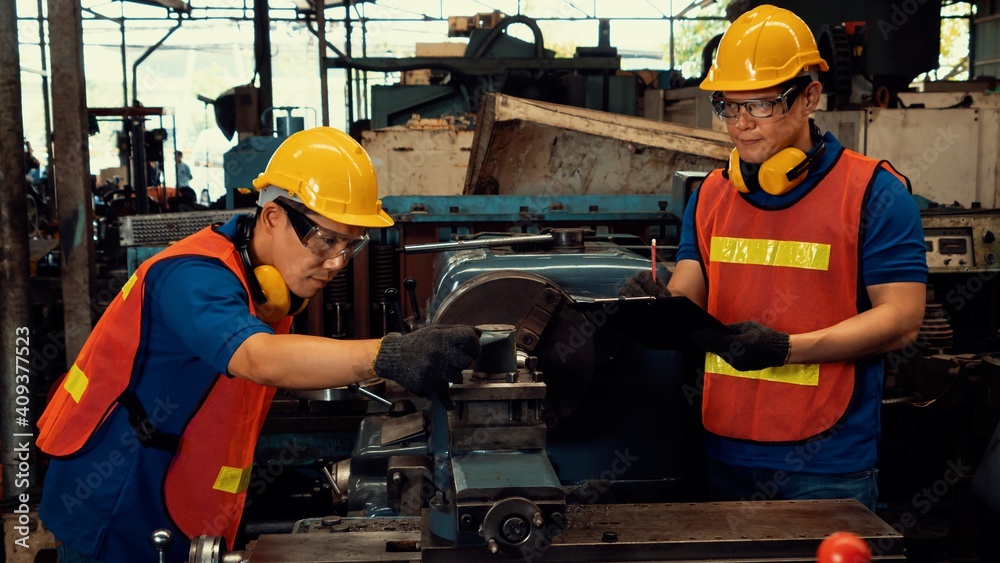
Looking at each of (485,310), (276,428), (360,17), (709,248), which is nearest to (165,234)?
(276,428)

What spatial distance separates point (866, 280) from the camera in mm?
1481

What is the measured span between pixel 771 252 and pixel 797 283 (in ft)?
0.23

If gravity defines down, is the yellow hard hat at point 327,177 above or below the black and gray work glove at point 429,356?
above

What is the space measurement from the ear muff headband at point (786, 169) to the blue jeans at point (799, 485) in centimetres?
49

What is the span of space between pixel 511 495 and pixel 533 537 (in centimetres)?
5

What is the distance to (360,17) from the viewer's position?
10.6 metres

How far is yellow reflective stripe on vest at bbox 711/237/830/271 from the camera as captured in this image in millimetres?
1504

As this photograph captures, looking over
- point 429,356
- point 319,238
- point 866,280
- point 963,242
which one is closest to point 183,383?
point 319,238

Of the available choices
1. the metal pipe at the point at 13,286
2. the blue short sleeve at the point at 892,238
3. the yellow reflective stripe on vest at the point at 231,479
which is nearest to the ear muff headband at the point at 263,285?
the yellow reflective stripe on vest at the point at 231,479

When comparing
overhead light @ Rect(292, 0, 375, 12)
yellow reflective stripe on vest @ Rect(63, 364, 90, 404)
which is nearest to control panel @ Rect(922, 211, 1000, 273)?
yellow reflective stripe on vest @ Rect(63, 364, 90, 404)

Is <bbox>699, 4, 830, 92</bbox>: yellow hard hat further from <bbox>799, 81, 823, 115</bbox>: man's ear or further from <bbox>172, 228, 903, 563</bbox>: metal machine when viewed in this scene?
<bbox>172, 228, 903, 563</bbox>: metal machine

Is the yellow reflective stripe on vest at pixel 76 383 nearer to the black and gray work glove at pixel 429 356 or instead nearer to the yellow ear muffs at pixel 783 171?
the black and gray work glove at pixel 429 356

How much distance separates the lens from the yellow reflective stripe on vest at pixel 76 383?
140cm

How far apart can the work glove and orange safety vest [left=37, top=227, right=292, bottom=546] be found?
651 mm
